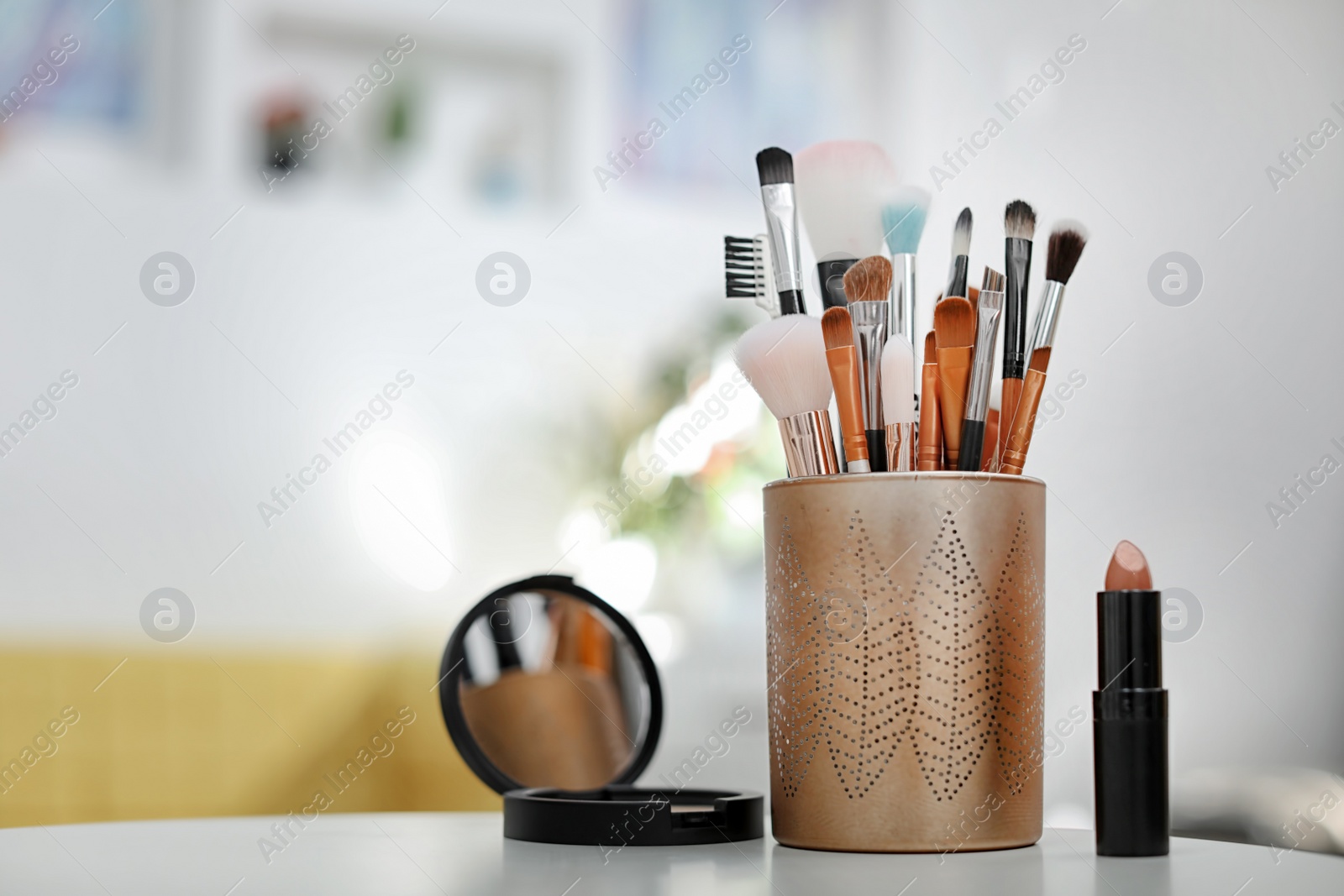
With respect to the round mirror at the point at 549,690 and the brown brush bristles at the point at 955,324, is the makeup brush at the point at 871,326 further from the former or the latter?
the round mirror at the point at 549,690

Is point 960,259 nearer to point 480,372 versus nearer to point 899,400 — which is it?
point 899,400

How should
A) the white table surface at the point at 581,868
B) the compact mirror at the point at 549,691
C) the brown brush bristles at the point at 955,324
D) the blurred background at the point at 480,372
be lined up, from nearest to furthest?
1. the white table surface at the point at 581,868
2. the brown brush bristles at the point at 955,324
3. the compact mirror at the point at 549,691
4. the blurred background at the point at 480,372

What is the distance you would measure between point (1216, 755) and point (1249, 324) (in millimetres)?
599

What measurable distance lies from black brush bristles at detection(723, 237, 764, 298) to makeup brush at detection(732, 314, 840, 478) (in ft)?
0.22

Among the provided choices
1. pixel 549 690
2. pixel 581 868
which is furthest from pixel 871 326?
pixel 549 690

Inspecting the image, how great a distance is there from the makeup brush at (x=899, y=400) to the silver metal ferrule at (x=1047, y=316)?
0.07m

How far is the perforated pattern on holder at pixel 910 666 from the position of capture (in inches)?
19.4

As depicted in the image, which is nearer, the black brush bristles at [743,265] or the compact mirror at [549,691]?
the black brush bristles at [743,265]

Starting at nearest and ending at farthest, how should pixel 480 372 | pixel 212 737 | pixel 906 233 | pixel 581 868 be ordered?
pixel 581 868
pixel 906 233
pixel 212 737
pixel 480 372

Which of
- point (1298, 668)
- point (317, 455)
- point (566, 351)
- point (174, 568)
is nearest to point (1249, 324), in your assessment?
point (1298, 668)

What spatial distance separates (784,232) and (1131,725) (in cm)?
27

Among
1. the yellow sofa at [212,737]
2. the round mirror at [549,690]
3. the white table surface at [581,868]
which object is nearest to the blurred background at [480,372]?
the yellow sofa at [212,737]

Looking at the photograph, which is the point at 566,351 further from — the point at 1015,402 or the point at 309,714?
the point at 1015,402

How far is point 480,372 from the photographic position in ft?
6.35
